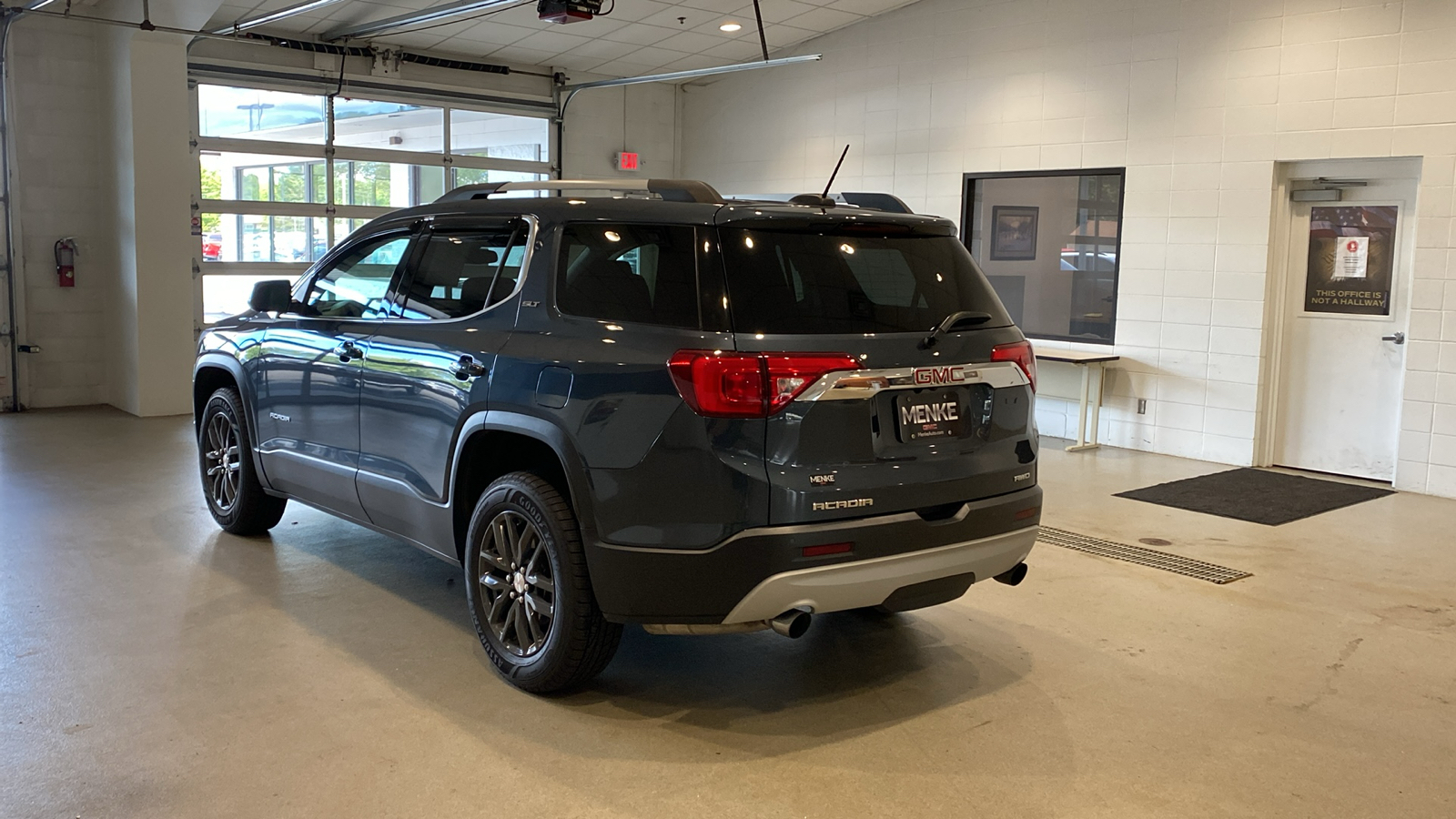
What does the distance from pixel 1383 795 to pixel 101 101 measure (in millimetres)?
9633

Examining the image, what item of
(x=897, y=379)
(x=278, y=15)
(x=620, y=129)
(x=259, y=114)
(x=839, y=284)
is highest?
(x=278, y=15)

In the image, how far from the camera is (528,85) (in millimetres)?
11383

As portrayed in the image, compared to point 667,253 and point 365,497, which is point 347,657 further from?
point 667,253

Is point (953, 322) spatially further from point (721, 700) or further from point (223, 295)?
point (223, 295)

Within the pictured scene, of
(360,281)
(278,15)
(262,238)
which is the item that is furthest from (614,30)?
(360,281)

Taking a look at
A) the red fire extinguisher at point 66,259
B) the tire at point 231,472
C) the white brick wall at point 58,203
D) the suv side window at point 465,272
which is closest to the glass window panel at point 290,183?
the white brick wall at point 58,203

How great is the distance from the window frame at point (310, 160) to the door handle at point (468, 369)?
5742 mm

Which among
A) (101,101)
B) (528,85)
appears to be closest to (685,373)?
(101,101)

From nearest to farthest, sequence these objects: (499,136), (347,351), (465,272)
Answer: (465,272) → (347,351) → (499,136)

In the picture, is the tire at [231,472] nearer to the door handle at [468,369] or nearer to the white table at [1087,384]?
the door handle at [468,369]

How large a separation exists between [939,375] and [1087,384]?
17.9 ft

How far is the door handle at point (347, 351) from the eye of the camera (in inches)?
161

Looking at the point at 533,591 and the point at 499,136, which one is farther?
the point at 499,136

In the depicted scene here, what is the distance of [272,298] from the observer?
460 cm
